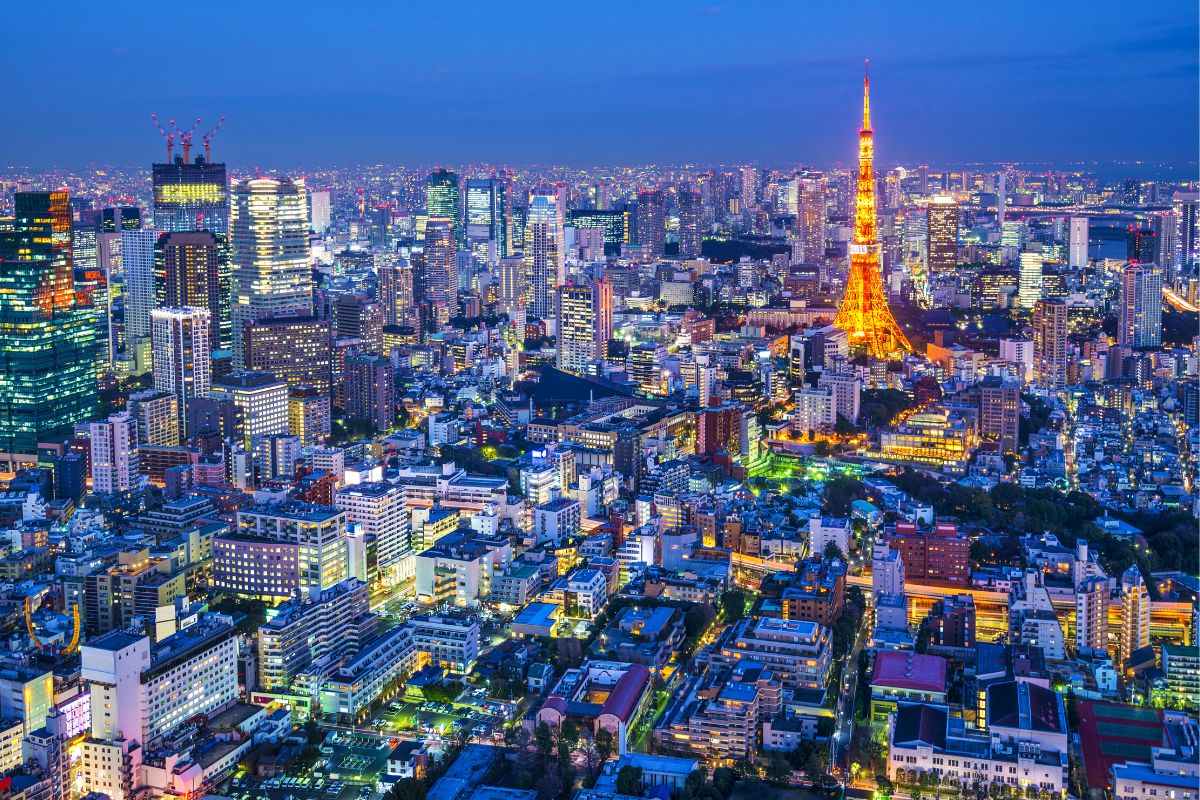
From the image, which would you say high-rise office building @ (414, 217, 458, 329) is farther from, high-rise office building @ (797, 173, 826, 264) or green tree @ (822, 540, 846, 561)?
green tree @ (822, 540, 846, 561)

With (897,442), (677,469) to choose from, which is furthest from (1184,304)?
(677,469)

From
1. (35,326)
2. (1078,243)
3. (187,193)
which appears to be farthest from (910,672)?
(1078,243)

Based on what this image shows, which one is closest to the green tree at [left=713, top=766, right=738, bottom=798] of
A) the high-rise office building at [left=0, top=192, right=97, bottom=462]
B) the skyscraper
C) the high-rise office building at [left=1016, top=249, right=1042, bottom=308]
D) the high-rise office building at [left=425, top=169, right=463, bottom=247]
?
the high-rise office building at [left=0, top=192, right=97, bottom=462]

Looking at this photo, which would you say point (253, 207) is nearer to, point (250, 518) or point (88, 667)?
point (250, 518)

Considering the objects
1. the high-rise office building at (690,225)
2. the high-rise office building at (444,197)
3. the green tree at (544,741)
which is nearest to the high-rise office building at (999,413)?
the green tree at (544,741)

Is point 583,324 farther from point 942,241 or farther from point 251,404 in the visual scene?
point 942,241
